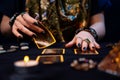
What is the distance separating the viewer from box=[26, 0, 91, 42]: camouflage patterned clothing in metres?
1.21

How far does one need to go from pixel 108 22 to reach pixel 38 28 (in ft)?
2.57

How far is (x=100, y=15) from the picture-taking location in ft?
4.38

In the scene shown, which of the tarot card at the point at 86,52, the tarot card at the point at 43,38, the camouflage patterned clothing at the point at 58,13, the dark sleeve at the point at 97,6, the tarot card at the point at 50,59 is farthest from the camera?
the dark sleeve at the point at 97,6

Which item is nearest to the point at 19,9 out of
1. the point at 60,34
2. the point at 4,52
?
the point at 60,34

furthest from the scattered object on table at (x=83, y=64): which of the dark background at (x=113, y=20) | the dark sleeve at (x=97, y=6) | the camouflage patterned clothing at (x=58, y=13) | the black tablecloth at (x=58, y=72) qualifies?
the dark background at (x=113, y=20)

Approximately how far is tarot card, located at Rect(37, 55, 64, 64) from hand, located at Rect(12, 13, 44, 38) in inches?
8.2

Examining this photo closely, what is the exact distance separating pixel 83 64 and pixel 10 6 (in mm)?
721

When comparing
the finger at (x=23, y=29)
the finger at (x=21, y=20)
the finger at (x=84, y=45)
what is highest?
the finger at (x=21, y=20)

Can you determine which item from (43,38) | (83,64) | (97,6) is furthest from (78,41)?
(97,6)

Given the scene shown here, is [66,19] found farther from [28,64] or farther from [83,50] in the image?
[28,64]

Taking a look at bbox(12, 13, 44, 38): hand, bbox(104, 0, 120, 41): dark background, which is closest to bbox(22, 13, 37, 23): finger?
bbox(12, 13, 44, 38): hand

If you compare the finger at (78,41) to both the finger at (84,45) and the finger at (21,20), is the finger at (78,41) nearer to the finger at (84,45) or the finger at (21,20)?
the finger at (84,45)

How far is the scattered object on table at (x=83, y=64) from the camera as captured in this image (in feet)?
2.19

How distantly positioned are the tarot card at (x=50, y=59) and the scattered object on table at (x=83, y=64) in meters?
0.06
